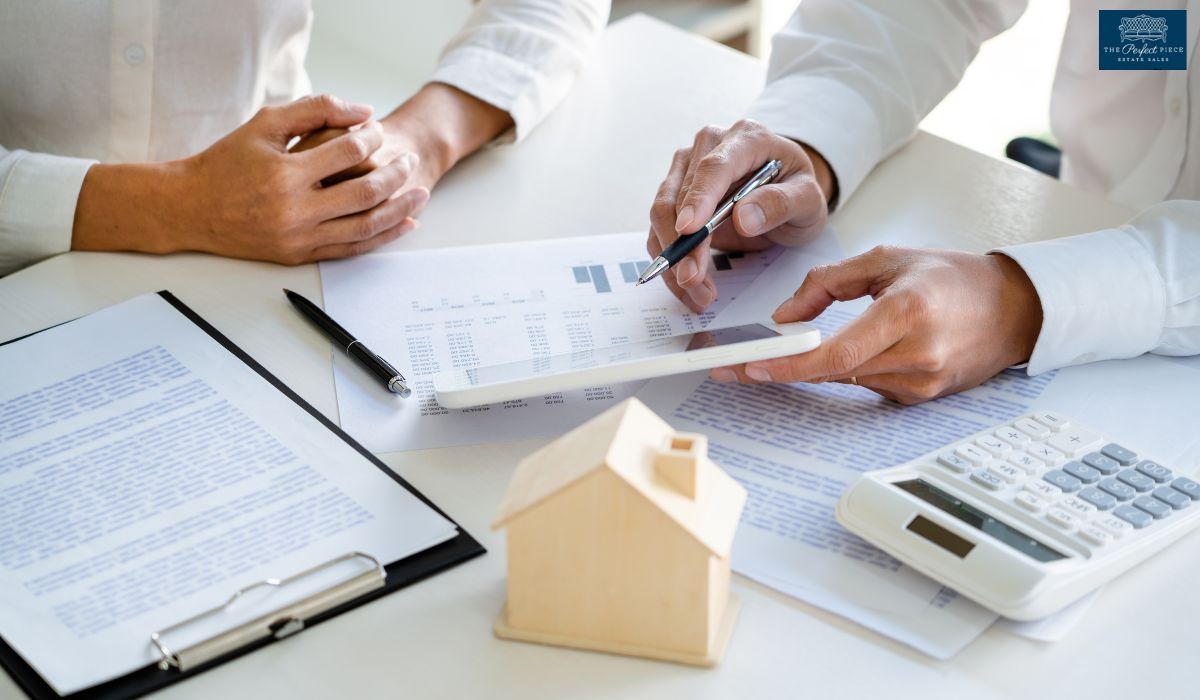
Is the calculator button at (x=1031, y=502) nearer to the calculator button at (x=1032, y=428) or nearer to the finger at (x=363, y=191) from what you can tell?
the calculator button at (x=1032, y=428)

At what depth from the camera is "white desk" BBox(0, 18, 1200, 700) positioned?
54 cm

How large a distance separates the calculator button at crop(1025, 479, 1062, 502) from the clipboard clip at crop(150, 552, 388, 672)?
376 millimetres

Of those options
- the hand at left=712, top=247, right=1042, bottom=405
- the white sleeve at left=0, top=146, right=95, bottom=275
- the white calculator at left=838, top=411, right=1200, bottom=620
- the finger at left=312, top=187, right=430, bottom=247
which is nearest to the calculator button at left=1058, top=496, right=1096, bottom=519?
the white calculator at left=838, top=411, right=1200, bottom=620

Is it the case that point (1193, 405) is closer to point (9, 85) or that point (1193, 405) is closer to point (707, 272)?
point (707, 272)

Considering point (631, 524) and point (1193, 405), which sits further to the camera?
point (1193, 405)

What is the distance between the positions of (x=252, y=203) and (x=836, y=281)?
482 mm

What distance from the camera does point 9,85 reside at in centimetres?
106

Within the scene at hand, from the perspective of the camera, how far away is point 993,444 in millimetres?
656

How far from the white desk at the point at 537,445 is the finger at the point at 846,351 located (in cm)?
17

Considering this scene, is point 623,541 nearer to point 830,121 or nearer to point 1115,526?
point 1115,526

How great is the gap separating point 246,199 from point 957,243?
0.61 metres

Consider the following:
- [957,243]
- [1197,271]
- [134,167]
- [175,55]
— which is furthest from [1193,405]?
[175,55]

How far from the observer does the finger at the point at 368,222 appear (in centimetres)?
89

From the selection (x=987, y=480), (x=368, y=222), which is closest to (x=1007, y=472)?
(x=987, y=480)
